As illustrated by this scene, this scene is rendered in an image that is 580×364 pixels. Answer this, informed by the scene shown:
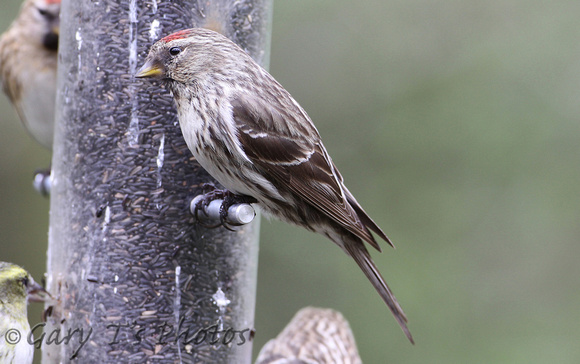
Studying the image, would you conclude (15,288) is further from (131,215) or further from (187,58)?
(187,58)

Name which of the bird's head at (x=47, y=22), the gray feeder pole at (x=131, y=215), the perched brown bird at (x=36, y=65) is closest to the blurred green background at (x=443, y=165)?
the perched brown bird at (x=36, y=65)

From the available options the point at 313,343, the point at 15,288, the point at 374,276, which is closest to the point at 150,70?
the point at 15,288

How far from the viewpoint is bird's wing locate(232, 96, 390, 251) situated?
13.4ft

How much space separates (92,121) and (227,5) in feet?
2.90

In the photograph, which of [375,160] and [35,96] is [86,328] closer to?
[35,96]

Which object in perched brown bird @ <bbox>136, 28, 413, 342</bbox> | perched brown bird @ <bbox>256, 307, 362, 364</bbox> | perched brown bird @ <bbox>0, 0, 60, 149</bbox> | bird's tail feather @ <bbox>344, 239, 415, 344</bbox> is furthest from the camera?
perched brown bird @ <bbox>0, 0, 60, 149</bbox>

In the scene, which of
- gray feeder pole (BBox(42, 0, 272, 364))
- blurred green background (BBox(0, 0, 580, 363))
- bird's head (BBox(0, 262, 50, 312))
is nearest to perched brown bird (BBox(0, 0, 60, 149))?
gray feeder pole (BBox(42, 0, 272, 364))

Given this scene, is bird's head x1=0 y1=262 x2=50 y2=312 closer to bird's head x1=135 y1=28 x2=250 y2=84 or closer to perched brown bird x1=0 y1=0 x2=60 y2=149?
bird's head x1=135 y1=28 x2=250 y2=84

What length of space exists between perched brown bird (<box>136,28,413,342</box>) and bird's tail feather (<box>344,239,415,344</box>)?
121 mm

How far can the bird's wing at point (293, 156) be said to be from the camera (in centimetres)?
407

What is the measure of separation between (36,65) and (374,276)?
3.13 m

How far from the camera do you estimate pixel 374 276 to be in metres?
4.38

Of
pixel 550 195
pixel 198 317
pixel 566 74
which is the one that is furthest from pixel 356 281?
pixel 198 317

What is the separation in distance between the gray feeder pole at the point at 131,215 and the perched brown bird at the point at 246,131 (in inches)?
11.2
